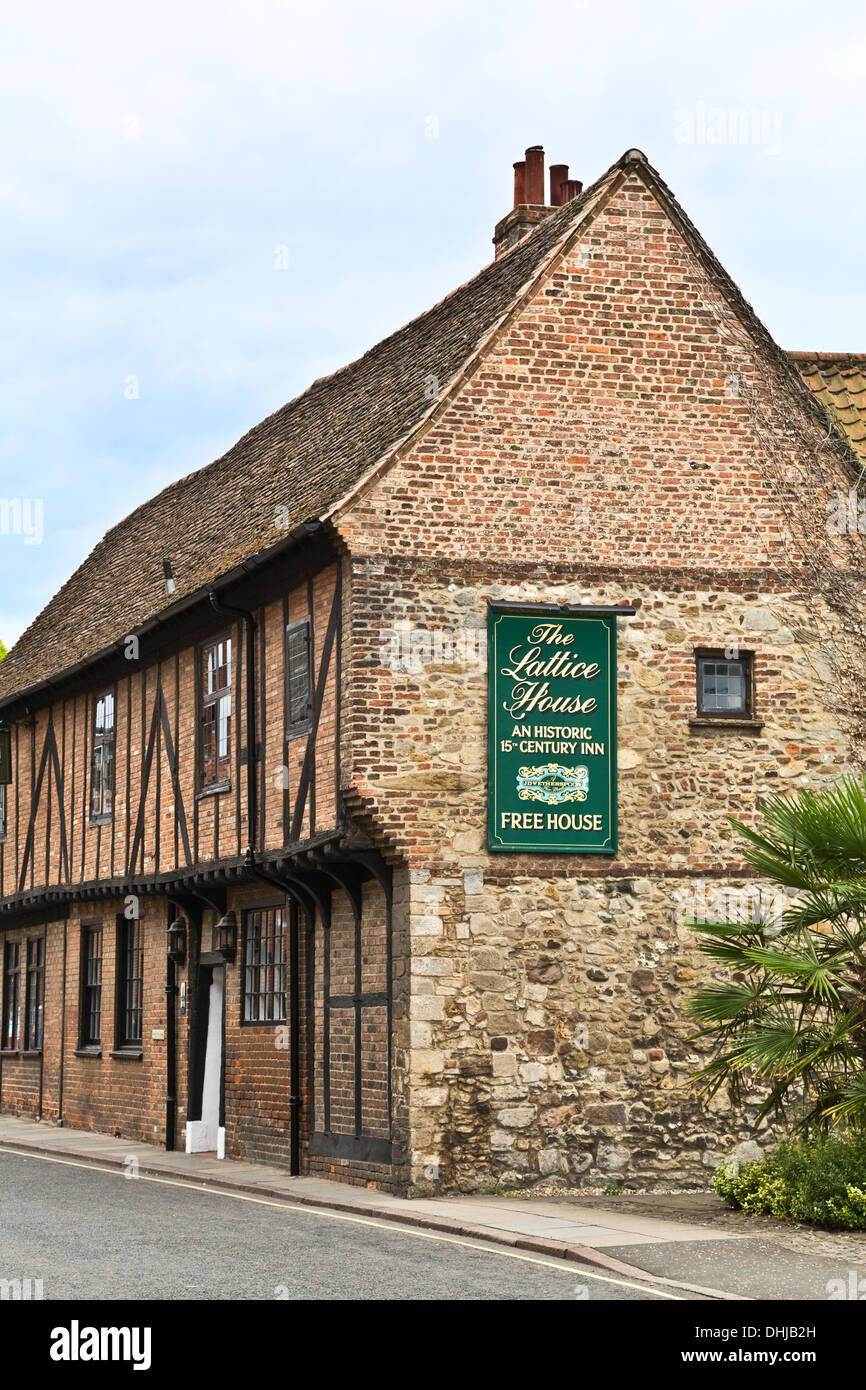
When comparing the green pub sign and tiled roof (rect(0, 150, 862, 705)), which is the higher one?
tiled roof (rect(0, 150, 862, 705))

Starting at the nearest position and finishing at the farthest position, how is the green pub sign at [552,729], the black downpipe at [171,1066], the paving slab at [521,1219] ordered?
the paving slab at [521,1219] < the green pub sign at [552,729] < the black downpipe at [171,1066]

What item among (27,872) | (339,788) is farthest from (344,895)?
(27,872)

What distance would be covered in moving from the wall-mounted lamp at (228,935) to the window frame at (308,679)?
3.05 m

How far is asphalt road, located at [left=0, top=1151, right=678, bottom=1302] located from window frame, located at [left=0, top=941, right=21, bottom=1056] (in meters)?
13.8

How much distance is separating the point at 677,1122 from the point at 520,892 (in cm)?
266

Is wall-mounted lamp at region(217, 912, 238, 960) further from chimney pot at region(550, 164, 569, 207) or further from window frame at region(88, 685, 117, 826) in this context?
chimney pot at region(550, 164, 569, 207)

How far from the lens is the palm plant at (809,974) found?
44.4 ft

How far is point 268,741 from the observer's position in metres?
19.6

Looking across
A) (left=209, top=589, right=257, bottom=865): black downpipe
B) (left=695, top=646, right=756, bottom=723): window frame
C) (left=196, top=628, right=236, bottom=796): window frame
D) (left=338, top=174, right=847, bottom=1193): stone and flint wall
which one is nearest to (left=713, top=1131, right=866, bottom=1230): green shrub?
(left=338, top=174, right=847, bottom=1193): stone and flint wall

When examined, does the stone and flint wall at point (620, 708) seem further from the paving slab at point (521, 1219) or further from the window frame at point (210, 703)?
the window frame at point (210, 703)

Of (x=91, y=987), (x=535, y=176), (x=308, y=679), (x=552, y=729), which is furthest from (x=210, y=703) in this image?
(x=535, y=176)

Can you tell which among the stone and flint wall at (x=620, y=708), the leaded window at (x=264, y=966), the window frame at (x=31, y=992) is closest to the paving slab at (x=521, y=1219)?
the stone and flint wall at (x=620, y=708)

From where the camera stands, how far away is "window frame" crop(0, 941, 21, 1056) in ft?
99.2

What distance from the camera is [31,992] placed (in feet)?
97.5
